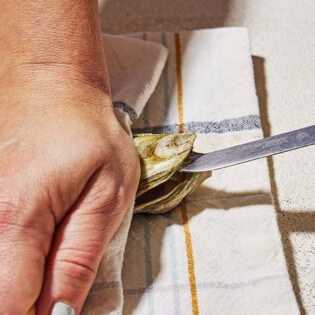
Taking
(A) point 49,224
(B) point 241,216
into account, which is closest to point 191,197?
(B) point 241,216

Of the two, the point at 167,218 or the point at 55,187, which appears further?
the point at 167,218

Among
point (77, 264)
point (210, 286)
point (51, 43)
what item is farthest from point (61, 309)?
point (51, 43)

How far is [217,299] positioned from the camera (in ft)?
1.54

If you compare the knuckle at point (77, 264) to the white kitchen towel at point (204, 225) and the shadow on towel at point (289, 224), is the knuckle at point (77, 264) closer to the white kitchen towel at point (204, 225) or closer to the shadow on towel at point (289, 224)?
the white kitchen towel at point (204, 225)

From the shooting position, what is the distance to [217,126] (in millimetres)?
583

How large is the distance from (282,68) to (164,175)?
0.90 feet

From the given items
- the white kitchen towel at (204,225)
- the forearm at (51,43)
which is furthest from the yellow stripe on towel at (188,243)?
the forearm at (51,43)

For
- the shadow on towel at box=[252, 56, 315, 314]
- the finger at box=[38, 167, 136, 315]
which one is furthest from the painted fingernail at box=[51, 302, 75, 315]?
the shadow on towel at box=[252, 56, 315, 314]

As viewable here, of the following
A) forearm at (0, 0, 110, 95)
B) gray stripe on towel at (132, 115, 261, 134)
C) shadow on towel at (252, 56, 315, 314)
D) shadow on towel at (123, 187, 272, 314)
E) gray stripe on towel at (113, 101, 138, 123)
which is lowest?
shadow on towel at (252, 56, 315, 314)

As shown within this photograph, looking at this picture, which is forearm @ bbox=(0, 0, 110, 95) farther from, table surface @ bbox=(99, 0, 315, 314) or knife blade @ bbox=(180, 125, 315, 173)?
table surface @ bbox=(99, 0, 315, 314)

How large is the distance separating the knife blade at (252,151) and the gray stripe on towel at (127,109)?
0.10 m

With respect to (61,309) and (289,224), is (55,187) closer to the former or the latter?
(61,309)

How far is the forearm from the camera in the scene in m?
0.50

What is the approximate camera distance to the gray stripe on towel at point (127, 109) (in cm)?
56
